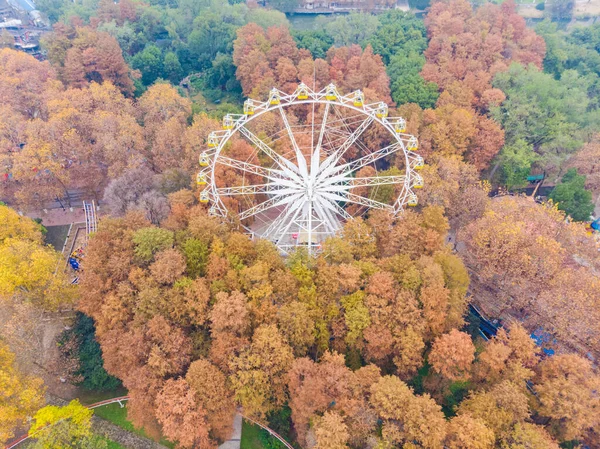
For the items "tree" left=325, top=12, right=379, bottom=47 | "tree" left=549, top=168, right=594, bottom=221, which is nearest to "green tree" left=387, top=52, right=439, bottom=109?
"tree" left=325, top=12, right=379, bottom=47

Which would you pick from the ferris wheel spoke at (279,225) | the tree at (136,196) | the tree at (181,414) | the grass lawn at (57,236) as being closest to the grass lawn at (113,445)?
the tree at (181,414)

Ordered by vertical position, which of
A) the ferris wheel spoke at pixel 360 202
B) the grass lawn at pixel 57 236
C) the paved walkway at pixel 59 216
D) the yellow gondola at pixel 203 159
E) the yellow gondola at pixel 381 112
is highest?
the yellow gondola at pixel 381 112

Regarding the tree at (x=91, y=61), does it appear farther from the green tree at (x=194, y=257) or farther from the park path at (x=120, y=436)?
the park path at (x=120, y=436)

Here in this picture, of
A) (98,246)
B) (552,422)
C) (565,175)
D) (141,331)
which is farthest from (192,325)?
(565,175)

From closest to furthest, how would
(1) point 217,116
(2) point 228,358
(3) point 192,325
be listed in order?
(2) point 228,358 < (3) point 192,325 < (1) point 217,116

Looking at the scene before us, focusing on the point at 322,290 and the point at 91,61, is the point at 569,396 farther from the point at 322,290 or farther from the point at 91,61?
the point at 91,61

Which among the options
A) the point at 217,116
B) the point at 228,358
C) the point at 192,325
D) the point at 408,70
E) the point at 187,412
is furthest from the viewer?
the point at 408,70

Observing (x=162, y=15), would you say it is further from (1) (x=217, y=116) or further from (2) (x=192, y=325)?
(2) (x=192, y=325)

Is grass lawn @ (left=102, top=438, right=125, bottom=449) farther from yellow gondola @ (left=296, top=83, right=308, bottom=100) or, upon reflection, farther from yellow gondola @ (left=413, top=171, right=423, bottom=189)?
yellow gondola @ (left=413, top=171, right=423, bottom=189)
